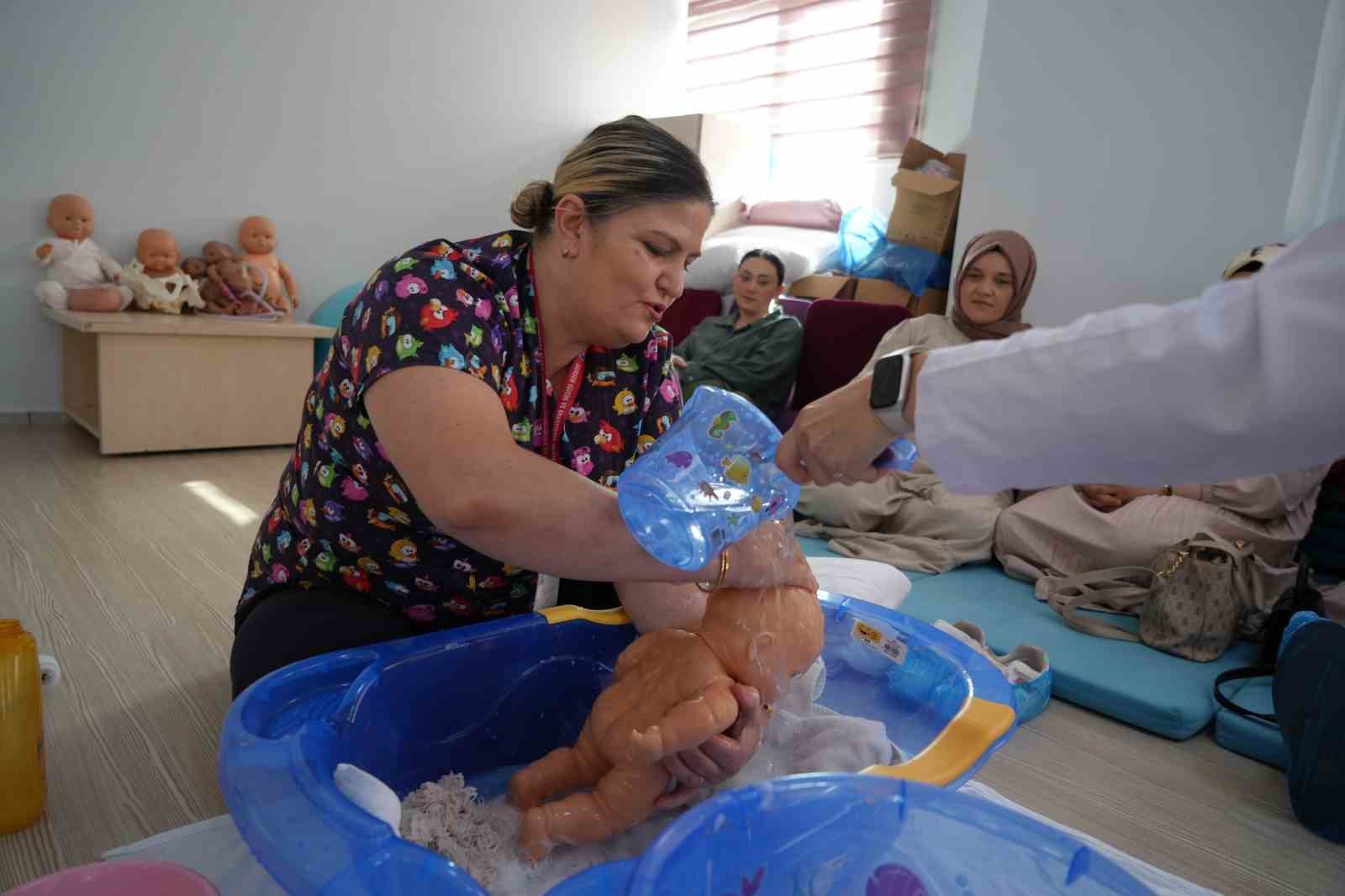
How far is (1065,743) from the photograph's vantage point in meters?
1.79

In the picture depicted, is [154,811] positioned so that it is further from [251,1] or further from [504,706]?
[251,1]

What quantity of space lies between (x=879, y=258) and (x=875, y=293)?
7.9 inches

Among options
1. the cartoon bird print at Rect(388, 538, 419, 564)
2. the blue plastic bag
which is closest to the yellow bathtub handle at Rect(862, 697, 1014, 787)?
the cartoon bird print at Rect(388, 538, 419, 564)

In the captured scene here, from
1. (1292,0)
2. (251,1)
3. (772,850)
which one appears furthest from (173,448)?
(1292,0)

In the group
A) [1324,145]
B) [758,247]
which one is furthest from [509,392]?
[758,247]

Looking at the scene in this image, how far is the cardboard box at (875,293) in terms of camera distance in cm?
383

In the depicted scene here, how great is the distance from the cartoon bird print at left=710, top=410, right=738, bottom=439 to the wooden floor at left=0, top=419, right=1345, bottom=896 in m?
0.95

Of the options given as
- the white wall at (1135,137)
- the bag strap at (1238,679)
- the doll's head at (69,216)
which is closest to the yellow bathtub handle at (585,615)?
the bag strap at (1238,679)

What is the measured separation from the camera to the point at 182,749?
5.05ft

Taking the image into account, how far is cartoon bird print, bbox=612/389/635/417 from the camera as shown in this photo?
1.45 meters

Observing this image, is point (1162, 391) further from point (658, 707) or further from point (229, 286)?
point (229, 286)

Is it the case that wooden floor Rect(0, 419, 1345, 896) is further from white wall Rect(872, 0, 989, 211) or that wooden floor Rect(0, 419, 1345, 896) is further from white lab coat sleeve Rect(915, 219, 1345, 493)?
white wall Rect(872, 0, 989, 211)

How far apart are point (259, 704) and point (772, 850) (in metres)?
0.65

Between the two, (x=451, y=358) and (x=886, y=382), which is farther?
(x=451, y=358)
